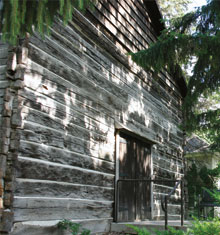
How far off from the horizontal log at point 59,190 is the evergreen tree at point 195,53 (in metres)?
3.53

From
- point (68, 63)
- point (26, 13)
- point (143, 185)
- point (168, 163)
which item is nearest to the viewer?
point (26, 13)

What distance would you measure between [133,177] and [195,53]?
3.42 meters

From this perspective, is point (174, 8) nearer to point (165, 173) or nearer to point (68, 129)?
point (165, 173)

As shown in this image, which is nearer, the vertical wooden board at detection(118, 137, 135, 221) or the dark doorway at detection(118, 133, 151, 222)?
the vertical wooden board at detection(118, 137, 135, 221)

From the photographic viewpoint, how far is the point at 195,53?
806cm

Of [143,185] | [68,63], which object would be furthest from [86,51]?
[143,185]

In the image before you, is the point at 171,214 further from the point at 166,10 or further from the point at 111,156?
the point at 166,10

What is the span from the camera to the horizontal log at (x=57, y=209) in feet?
14.8

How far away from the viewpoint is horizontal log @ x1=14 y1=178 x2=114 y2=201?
15.1ft

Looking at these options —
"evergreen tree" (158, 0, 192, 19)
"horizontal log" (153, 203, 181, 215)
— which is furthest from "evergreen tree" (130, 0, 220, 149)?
"evergreen tree" (158, 0, 192, 19)

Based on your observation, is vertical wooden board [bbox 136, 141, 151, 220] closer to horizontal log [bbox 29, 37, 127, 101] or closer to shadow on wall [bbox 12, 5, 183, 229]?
shadow on wall [bbox 12, 5, 183, 229]

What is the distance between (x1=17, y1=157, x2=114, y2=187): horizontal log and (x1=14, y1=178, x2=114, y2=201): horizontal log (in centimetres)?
7


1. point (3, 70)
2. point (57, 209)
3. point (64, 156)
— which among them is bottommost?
point (57, 209)

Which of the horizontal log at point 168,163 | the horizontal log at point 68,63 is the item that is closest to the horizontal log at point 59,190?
the horizontal log at point 68,63
